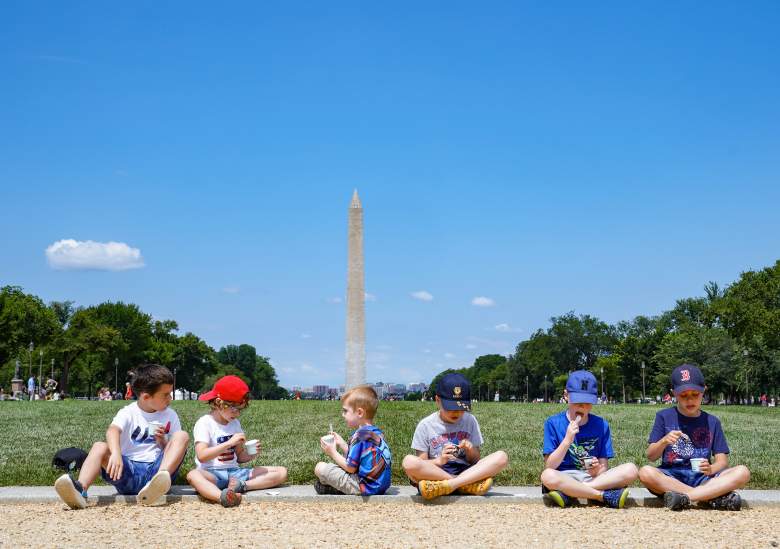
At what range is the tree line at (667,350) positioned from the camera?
6275 cm

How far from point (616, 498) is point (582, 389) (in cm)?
114

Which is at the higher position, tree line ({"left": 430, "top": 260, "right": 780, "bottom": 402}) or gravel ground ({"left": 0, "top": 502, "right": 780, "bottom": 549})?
tree line ({"left": 430, "top": 260, "right": 780, "bottom": 402})

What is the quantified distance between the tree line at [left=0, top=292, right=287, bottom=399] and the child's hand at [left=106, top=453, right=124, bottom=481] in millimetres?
65801

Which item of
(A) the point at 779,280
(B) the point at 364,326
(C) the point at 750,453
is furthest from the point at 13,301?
(C) the point at 750,453

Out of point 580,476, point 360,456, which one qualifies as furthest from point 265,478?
point 580,476

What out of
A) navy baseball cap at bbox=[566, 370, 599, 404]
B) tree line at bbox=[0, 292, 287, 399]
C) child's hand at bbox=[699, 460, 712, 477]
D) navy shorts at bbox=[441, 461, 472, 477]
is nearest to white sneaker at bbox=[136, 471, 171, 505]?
navy shorts at bbox=[441, 461, 472, 477]

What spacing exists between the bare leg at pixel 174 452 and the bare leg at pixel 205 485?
8.6 inches

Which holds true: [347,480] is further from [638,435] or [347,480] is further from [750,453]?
[638,435]

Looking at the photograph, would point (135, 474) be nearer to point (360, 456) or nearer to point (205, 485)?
point (205, 485)

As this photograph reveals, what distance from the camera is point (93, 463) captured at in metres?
8.38

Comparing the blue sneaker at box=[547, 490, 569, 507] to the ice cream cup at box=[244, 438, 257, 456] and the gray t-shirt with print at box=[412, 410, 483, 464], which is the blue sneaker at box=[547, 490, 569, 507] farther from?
the ice cream cup at box=[244, 438, 257, 456]

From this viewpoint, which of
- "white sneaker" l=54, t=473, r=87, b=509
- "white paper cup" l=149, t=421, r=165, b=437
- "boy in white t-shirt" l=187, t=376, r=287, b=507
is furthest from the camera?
"white paper cup" l=149, t=421, r=165, b=437

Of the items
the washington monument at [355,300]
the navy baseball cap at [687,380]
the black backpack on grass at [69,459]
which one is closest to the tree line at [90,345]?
the washington monument at [355,300]

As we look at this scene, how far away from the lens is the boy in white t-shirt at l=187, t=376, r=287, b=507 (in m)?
8.59
